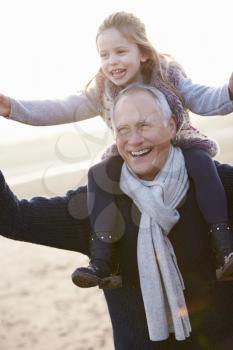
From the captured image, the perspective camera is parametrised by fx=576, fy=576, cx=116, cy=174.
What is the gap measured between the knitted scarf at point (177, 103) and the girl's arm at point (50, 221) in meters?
0.33

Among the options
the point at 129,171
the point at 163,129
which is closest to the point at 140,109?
the point at 163,129

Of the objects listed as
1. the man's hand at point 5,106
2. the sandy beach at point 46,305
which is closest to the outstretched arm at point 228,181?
the man's hand at point 5,106

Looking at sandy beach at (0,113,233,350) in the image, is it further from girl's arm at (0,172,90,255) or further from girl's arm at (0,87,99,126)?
girl's arm at (0,172,90,255)

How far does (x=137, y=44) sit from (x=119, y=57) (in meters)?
0.16

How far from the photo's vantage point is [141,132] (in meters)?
2.31

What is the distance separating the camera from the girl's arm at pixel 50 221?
98.8 inches

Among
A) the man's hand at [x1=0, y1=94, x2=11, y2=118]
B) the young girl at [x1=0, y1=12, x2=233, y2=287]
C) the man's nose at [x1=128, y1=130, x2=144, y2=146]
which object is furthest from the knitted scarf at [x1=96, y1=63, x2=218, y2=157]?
the man's hand at [x1=0, y1=94, x2=11, y2=118]

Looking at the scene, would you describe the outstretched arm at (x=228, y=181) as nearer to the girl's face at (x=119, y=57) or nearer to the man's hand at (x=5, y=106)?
the girl's face at (x=119, y=57)

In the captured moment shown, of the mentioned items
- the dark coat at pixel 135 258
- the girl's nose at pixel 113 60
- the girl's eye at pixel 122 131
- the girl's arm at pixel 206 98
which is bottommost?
the dark coat at pixel 135 258

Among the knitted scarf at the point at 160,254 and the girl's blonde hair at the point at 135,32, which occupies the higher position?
the girl's blonde hair at the point at 135,32

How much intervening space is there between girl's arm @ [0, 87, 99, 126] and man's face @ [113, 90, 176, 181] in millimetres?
555

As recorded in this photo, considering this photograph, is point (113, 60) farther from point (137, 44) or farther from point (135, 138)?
point (135, 138)

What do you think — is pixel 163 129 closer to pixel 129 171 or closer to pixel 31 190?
pixel 129 171

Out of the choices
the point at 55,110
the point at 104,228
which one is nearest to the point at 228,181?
the point at 104,228
